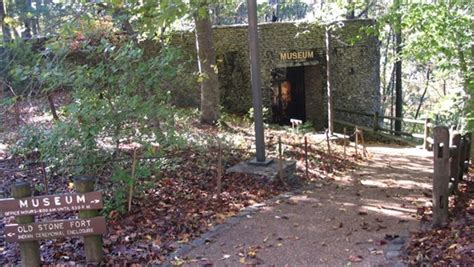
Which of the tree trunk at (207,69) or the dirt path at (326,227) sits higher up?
the tree trunk at (207,69)

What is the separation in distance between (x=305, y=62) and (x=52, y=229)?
47.6 feet

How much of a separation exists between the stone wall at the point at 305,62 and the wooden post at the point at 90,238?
11891mm

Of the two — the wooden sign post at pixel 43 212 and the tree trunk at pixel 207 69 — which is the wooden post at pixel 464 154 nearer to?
the wooden sign post at pixel 43 212

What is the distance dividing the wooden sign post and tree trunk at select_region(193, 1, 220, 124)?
7.79 metres

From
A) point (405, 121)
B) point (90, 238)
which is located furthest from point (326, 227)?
point (405, 121)

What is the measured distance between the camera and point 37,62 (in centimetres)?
586

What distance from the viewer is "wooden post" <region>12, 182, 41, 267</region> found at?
169 inches

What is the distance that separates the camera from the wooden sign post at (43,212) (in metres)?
4.27

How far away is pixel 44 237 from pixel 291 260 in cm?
238

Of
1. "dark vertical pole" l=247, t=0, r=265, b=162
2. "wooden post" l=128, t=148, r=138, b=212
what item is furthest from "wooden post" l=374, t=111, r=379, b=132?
"wooden post" l=128, t=148, r=138, b=212

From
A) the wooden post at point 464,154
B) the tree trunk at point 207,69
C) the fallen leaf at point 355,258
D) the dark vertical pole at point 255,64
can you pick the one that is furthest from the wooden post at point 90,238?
the tree trunk at point 207,69

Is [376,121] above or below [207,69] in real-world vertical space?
below

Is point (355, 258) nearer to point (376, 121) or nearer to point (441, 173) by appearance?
point (441, 173)

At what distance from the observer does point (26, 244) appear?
436 centimetres
